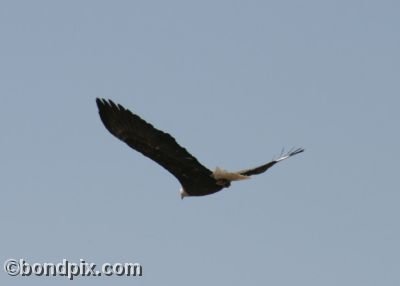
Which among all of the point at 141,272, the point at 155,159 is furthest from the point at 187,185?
the point at 141,272

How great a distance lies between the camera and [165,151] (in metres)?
39.0

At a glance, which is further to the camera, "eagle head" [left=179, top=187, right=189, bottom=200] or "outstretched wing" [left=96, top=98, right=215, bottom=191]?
"eagle head" [left=179, top=187, right=189, bottom=200]

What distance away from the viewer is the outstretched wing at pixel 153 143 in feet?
125

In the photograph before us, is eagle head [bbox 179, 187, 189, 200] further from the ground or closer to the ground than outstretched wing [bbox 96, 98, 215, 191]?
closer to the ground

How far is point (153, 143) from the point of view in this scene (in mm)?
38781

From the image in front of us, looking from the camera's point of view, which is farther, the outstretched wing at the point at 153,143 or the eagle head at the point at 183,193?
the eagle head at the point at 183,193

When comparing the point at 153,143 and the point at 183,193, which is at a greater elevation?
the point at 153,143

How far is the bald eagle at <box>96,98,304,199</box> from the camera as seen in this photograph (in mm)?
38281

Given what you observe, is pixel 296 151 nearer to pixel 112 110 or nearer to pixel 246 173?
pixel 246 173

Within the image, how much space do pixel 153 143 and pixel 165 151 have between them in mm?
416

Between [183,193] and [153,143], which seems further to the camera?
[183,193]

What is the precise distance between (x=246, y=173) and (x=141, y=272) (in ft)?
17.7

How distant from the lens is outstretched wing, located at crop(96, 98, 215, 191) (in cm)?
3825

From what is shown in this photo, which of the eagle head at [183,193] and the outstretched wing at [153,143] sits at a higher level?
the outstretched wing at [153,143]
